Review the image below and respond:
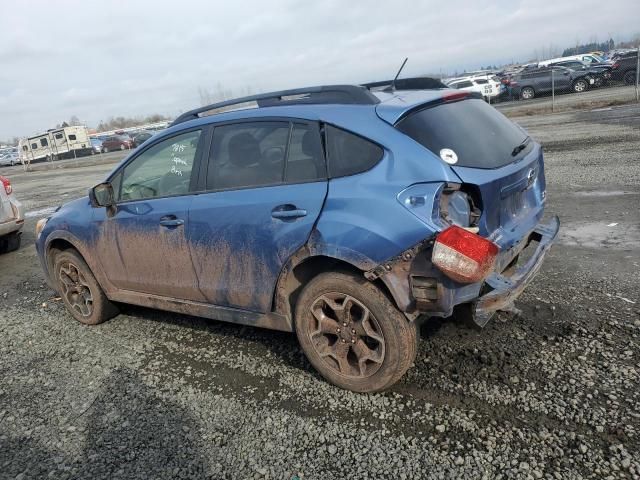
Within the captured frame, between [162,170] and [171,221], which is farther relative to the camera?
[162,170]

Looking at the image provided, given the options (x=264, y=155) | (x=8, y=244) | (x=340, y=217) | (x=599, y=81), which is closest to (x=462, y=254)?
→ (x=340, y=217)

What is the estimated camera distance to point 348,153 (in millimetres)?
3082

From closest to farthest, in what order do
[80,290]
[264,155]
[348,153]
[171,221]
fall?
[348,153] → [264,155] → [171,221] → [80,290]

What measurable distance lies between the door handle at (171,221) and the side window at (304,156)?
966 mm

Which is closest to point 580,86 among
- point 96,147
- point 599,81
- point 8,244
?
point 599,81

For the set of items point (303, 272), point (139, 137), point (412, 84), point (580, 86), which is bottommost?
point (580, 86)

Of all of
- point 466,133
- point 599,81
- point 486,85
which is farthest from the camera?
point 486,85

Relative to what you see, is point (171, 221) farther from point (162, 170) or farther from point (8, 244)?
point (8, 244)

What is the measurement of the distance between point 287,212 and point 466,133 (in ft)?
4.09

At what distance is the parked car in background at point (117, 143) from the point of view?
42562 millimetres

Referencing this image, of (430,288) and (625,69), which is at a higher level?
(625,69)

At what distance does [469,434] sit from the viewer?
270 centimetres

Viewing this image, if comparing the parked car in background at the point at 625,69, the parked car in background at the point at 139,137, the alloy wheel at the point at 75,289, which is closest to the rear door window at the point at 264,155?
the alloy wheel at the point at 75,289

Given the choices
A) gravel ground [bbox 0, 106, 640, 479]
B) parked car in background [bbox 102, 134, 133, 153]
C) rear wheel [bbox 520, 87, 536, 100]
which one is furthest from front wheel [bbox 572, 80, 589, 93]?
parked car in background [bbox 102, 134, 133, 153]
